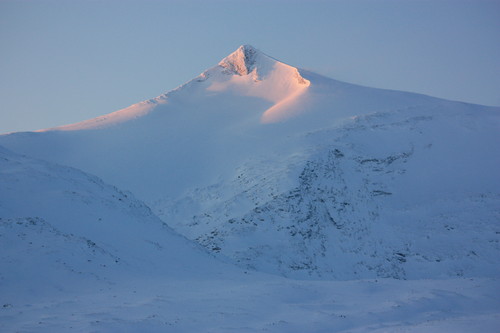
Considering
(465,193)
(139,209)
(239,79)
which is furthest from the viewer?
(239,79)

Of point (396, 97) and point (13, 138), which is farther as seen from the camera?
point (396, 97)

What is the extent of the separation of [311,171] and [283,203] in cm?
506

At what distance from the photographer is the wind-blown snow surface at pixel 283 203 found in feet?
58.6

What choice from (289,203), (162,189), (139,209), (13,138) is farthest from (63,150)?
(289,203)

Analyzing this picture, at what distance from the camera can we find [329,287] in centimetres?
2223

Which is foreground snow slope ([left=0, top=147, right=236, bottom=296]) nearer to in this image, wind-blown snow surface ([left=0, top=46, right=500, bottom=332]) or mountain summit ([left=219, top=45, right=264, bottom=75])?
wind-blown snow surface ([left=0, top=46, right=500, bottom=332])

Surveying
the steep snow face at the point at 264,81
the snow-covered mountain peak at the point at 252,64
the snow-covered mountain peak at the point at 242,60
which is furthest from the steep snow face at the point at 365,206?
the snow-covered mountain peak at the point at 242,60

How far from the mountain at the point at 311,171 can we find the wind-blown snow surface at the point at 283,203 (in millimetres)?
151

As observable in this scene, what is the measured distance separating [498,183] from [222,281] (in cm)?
2647

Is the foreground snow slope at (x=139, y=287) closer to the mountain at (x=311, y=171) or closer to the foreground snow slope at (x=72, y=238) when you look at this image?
the foreground snow slope at (x=72, y=238)

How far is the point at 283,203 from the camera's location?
33.0 m

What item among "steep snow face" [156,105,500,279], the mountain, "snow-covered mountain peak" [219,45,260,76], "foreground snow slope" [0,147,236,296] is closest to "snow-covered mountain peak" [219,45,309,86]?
"snow-covered mountain peak" [219,45,260,76]

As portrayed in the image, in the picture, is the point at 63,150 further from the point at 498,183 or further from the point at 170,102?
the point at 498,183

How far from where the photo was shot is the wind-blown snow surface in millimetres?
17859
